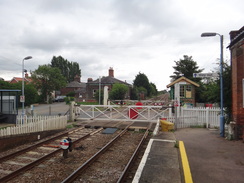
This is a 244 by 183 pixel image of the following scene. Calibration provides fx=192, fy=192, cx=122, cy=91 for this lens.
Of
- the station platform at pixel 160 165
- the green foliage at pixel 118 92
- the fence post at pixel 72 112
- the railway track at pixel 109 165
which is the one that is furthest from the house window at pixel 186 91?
the station platform at pixel 160 165

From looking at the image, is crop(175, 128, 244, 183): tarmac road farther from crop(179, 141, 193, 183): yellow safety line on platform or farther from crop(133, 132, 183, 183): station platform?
crop(133, 132, 183, 183): station platform

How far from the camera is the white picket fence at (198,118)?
11298 mm

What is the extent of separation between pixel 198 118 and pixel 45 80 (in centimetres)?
3900

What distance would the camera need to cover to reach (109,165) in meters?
5.99

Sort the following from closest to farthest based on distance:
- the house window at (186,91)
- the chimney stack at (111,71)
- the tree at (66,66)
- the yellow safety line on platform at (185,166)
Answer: the yellow safety line on platform at (185,166), the house window at (186,91), the chimney stack at (111,71), the tree at (66,66)

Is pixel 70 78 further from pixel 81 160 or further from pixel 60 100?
pixel 81 160

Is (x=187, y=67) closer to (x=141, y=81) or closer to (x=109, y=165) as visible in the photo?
(x=141, y=81)

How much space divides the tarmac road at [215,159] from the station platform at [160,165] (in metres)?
0.40

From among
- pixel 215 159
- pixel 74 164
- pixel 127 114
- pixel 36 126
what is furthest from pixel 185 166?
pixel 127 114

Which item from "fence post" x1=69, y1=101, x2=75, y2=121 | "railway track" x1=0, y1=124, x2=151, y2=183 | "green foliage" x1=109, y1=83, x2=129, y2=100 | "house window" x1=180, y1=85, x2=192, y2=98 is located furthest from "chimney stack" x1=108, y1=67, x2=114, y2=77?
"railway track" x1=0, y1=124, x2=151, y2=183

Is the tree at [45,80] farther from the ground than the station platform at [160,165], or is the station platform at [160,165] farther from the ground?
the tree at [45,80]

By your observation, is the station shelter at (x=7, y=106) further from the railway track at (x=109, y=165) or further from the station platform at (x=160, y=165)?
the station platform at (x=160, y=165)

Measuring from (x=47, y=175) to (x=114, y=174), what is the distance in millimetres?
1841

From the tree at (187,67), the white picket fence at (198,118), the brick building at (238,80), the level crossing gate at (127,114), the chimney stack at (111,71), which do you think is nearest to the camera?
the brick building at (238,80)
